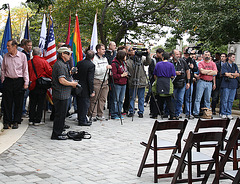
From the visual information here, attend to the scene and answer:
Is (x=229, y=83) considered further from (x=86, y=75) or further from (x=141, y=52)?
(x=86, y=75)

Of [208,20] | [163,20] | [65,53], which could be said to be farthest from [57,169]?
[163,20]

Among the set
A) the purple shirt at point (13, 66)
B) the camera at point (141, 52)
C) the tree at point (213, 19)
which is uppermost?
the tree at point (213, 19)

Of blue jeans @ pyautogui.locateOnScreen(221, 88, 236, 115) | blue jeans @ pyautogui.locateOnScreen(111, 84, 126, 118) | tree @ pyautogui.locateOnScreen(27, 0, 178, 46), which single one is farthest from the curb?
tree @ pyautogui.locateOnScreen(27, 0, 178, 46)

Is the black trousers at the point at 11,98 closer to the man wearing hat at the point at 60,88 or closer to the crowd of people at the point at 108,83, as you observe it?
the crowd of people at the point at 108,83

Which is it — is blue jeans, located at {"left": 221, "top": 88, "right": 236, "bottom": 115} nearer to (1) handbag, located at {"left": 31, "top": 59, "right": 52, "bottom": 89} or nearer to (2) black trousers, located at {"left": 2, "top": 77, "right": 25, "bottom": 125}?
(1) handbag, located at {"left": 31, "top": 59, "right": 52, "bottom": 89}

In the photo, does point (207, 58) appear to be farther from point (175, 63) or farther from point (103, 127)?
point (103, 127)

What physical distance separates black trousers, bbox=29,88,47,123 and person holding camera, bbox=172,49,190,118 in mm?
4592

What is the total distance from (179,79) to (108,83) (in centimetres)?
248

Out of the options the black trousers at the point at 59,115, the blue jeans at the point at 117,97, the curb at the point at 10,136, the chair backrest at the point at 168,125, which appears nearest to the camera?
the chair backrest at the point at 168,125

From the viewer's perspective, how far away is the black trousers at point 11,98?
888 cm

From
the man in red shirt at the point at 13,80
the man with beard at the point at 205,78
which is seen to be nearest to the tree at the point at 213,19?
the man with beard at the point at 205,78

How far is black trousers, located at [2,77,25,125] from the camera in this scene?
888cm

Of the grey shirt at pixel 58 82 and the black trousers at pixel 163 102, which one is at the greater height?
the grey shirt at pixel 58 82

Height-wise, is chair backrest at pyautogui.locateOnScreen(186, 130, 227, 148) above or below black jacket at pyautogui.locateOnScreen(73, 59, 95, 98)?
below
